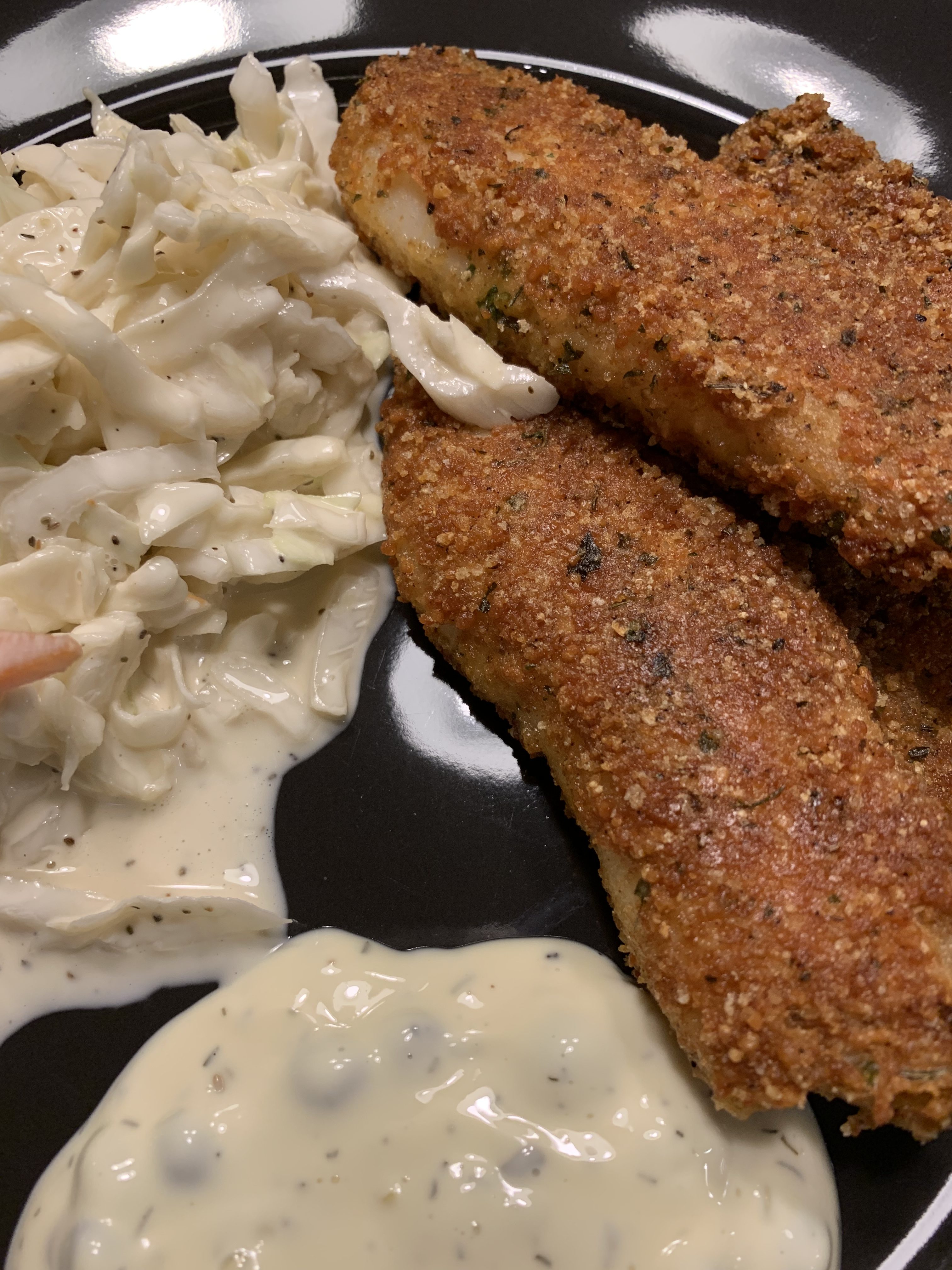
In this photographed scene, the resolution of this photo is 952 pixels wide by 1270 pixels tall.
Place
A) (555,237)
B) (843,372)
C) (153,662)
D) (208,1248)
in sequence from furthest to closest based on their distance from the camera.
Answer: (153,662) < (555,237) < (843,372) < (208,1248)

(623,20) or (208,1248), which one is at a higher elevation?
(623,20)

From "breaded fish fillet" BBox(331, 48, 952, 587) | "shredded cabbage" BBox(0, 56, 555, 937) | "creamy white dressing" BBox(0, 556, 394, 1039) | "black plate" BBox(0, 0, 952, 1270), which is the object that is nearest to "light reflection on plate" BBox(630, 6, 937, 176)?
"black plate" BBox(0, 0, 952, 1270)

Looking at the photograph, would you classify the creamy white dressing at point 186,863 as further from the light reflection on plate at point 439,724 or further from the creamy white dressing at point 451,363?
the creamy white dressing at point 451,363

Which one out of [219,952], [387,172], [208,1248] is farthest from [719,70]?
[208,1248]

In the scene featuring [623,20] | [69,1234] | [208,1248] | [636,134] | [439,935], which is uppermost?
[623,20]

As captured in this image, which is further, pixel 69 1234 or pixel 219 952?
pixel 219 952

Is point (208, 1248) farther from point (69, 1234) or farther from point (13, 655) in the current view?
point (13, 655)

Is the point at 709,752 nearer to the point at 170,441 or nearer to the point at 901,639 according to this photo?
the point at 901,639

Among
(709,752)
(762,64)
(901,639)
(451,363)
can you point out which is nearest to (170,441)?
(451,363)
